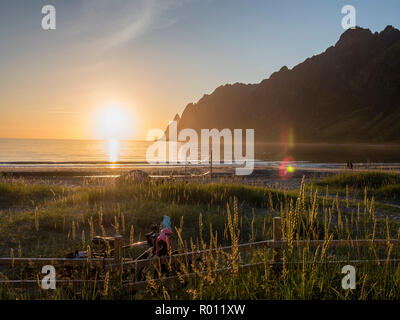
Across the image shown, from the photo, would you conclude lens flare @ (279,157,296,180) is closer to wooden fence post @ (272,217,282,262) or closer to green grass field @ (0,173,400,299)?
green grass field @ (0,173,400,299)

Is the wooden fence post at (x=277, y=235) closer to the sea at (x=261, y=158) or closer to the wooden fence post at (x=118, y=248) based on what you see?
the wooden fence post at (x=118, y=248)

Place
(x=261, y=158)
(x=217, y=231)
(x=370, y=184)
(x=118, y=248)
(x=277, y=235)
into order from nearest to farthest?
1. (x=118, y=248)
2. (x=277, y=235)
3. (x=217, y=231)
4. (x=370, y=184)
5. (x=261, y=158)

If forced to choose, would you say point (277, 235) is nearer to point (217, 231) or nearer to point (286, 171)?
point (217, 231)

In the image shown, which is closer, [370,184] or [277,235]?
[277,235]

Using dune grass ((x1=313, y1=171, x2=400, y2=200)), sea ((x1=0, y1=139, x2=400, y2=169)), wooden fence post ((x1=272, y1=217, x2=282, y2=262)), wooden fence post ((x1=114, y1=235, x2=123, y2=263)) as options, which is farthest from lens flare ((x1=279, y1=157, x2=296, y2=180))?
wooden fence post ((x1=114, y1=235, x2=123, y2=263))

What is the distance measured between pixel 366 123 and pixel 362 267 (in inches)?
7793

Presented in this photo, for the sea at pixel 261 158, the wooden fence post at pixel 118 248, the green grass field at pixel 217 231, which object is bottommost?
the green grass field at pixel 217 231

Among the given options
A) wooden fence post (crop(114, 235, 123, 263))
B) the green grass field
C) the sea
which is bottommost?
the green grass field

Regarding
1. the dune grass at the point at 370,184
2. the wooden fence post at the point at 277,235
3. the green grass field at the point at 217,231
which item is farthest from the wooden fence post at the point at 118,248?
the dune grass at the point at 370,184

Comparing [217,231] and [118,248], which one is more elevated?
[118,248]

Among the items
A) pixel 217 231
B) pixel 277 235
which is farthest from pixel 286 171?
pixel 277 235

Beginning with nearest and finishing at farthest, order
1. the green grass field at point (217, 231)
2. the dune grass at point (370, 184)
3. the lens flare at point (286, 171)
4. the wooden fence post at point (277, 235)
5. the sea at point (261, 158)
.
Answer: the green grass field at point (217, 231) → the wooden fence post at point (277, 235) → the dune grass at point (370, 184) → the lens flare at point (286, 171) → the sea at point (261, 158)

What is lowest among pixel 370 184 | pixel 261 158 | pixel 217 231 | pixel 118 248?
pixel 217 231
